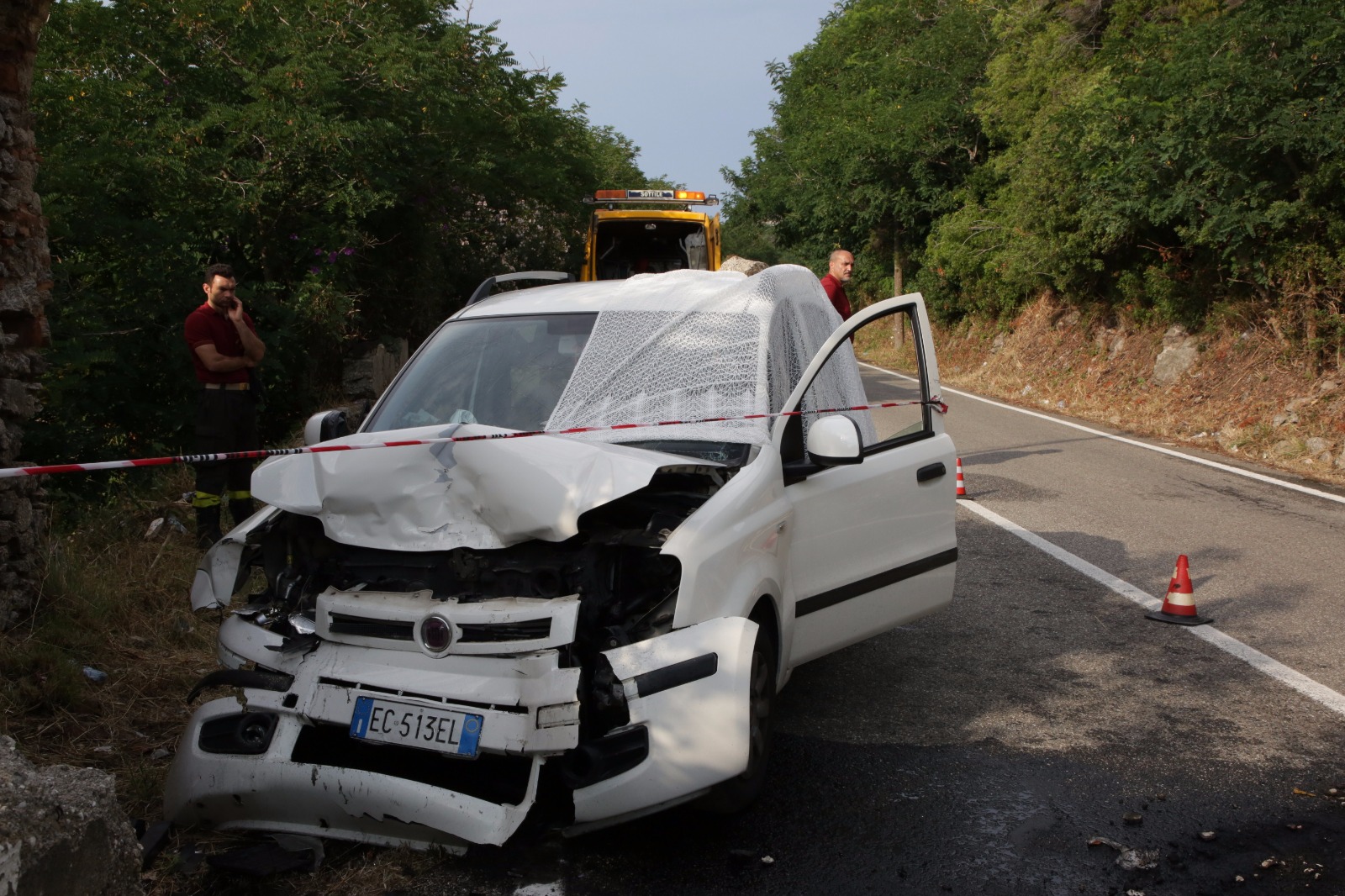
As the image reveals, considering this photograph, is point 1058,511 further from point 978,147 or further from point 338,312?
point 978,147

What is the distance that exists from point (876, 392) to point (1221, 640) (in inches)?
624

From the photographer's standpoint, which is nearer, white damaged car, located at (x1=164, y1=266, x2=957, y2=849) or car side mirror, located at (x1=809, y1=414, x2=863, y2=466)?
white damaged car, located at (x1=164, y1=266, x2=957, y2=849)

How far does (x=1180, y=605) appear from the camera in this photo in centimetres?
644

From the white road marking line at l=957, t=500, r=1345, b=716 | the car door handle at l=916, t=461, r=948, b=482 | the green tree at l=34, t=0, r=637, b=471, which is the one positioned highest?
the green tree at l=34, t=0, r=637, b=471

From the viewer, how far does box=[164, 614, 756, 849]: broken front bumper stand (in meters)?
3.44

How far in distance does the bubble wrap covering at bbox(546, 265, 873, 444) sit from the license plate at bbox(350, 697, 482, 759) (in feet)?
4.47

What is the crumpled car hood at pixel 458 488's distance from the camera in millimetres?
3697

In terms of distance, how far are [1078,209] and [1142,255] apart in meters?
1.43

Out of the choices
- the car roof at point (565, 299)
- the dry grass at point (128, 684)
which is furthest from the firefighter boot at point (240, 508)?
the car roof at point (565, 299)

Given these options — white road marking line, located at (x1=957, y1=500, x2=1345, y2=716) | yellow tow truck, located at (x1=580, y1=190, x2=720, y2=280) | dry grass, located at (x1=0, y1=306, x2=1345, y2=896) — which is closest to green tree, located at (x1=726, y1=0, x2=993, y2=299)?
yellow tow truck, located at (x1=580, y1=190, x2=720, y2=280)

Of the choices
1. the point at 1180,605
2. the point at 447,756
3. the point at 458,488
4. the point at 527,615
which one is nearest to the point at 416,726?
the point at 447,756

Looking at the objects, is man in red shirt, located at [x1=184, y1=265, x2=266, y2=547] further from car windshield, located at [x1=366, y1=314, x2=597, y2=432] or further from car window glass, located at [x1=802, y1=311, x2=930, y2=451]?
car window glass, located at [x1=802, y1=311, x2=930, y2=451]

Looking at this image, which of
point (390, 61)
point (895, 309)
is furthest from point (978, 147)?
point (895, 309)

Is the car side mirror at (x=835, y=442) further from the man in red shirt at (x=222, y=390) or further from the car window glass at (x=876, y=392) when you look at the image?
the man in red shirt at (x=222, y=390)
